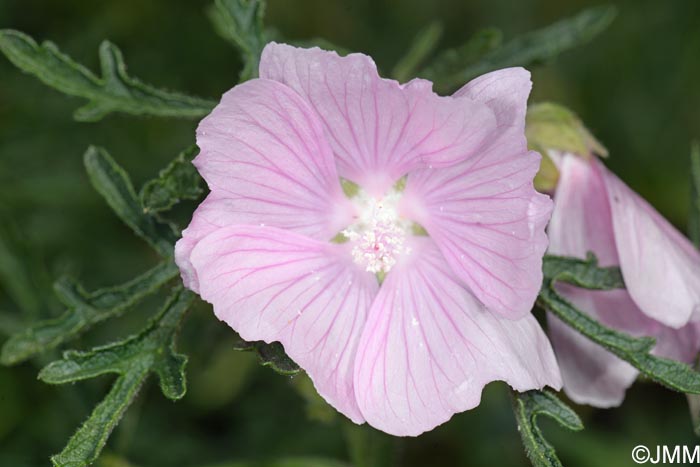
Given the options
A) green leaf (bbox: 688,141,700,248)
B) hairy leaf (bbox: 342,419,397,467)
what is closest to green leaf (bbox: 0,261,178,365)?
hairy leaf (bbox: 342,419,397,467)

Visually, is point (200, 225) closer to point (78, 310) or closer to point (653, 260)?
point (78, 310)

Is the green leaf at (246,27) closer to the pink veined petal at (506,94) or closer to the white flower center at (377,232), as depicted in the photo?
the white flower center at (377,232)

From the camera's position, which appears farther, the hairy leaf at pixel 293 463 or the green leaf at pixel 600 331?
the hairy leaf at pixel 293 463

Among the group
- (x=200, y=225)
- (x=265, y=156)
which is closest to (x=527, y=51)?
(x=265, y=156)

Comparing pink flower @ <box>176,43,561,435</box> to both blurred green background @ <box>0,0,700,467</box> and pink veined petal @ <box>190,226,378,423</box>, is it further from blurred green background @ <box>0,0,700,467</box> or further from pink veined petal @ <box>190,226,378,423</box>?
blurred green background @ <box>0,0,700,467</box>

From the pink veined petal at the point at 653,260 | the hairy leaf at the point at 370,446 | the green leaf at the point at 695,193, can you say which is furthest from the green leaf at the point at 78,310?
the green leaf at the point at 695,193
